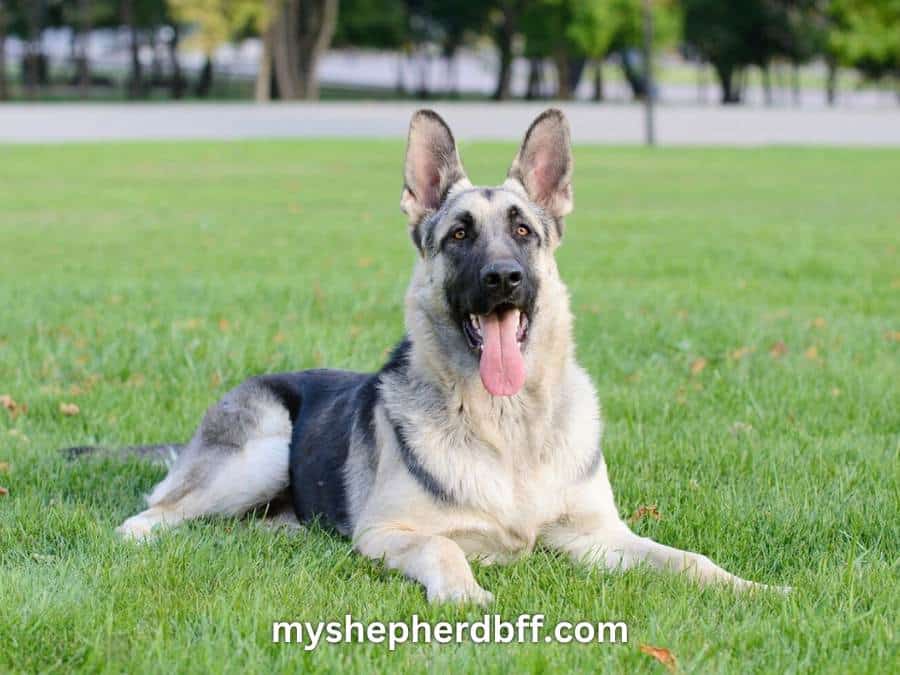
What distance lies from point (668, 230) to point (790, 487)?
12451 mm

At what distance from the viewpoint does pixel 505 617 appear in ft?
14.3

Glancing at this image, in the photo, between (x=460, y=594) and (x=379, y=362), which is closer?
(x=460, y=594)

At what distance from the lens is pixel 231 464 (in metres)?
5.86

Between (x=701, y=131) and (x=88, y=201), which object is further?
(x=701, y=131)

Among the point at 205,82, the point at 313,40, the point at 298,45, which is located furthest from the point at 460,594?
the point at 205,82

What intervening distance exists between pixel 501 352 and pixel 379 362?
372cm

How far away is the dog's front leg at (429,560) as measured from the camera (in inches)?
176

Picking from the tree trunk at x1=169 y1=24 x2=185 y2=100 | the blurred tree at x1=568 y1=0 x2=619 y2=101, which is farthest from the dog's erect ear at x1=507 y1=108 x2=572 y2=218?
the tree trunk at x1=169 y1=24 x2=185 y2=100

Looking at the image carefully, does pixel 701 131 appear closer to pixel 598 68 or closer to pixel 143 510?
pixel 598 68

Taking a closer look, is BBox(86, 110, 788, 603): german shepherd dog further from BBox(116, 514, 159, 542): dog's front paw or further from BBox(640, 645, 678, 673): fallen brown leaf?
BBox(640, 645, 678, 673): fallen brown leaf

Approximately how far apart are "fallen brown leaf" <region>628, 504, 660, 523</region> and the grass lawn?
0.14ft

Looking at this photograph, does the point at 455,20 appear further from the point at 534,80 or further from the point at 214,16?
the point at 214,16

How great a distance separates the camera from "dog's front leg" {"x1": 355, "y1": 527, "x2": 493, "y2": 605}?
176 inches

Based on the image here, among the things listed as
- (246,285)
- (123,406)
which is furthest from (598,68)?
(123,406)
